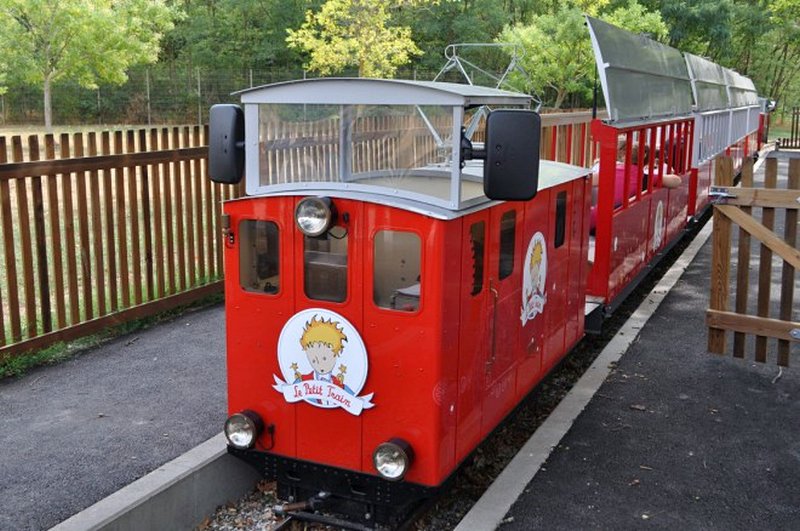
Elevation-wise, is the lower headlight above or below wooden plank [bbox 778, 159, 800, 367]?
below

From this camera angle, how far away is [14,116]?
33219mm

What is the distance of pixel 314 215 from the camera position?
4148 millimetres

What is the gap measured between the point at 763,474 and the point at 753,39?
4960 centimetres

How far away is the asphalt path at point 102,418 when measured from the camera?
14.8 feet

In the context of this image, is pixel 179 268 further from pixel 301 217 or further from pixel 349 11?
pixel 349 11

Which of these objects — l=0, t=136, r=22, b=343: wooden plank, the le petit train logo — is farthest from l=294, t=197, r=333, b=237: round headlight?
l=0, t=136, r=22, b=343: wooden plank

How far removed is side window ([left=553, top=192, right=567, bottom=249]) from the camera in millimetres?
5897

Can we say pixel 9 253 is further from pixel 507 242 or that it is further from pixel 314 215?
pixel 507 242

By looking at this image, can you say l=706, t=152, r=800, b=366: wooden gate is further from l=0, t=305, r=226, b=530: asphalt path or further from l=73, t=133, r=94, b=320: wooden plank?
l=73, t=133, r=94, b=320: wooden plank

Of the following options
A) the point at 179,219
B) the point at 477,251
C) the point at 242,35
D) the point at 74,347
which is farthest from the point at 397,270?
the point at 242,35

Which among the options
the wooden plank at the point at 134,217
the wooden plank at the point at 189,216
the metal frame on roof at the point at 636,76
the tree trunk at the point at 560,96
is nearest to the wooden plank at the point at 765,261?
the metal frame on roof at the point at 636,76

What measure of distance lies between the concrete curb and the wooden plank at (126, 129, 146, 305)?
2.88 metres

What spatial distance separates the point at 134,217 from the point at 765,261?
5.29 metres

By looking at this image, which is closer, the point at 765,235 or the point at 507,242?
the point at 507,242
